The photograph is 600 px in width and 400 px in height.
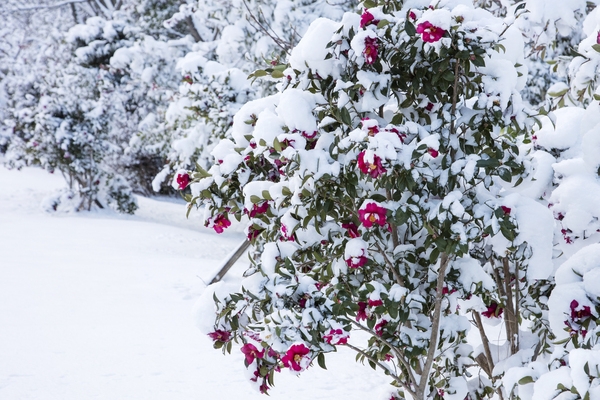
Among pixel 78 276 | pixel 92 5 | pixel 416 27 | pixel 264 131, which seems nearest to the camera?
pixel 416 27

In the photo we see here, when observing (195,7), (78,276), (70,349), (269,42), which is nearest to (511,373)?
(70,349)

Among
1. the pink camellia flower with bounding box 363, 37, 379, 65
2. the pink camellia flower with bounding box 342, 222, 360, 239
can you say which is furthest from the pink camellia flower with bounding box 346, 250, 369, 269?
the pink camellia flower with bounding box 363, 37, 379, 65

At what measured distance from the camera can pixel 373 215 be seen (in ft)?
5.58

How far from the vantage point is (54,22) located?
1928 centimetres

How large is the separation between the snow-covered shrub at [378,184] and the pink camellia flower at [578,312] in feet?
0.86

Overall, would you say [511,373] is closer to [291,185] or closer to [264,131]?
[291,185]

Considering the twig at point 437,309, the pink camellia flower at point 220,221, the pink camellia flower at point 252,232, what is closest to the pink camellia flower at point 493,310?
the twig at point 437,309

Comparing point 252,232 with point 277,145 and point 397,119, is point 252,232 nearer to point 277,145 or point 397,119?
point 277,145

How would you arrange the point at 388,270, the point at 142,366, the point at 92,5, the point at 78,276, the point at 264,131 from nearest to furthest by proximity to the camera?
the point at 264,131, the point at 388,270, the point at 142,366, the point at 78,276, the point at 92,5

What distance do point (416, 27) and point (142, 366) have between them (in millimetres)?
2856

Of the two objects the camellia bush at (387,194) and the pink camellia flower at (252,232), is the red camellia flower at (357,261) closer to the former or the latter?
the camellia bush at (387,194)

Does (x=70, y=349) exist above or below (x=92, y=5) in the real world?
below

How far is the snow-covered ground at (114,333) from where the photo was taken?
335 cm

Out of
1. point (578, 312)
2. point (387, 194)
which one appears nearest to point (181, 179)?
point (387, 194)
